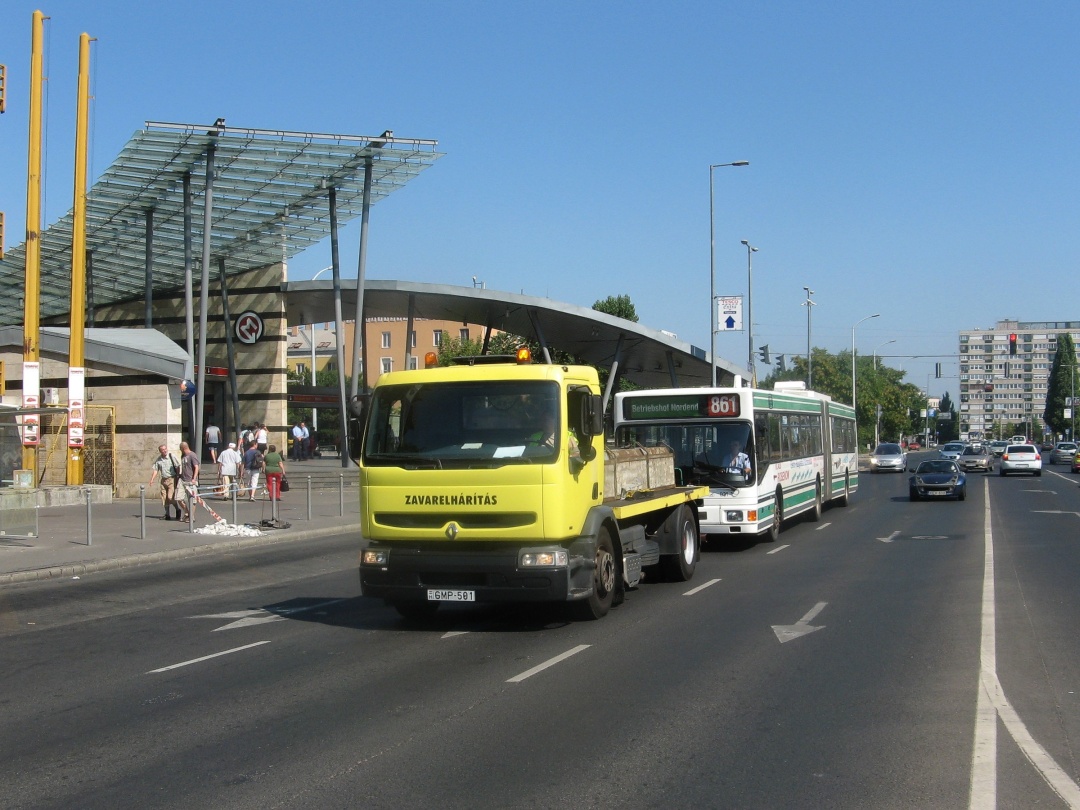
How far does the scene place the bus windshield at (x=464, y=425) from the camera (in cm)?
1030

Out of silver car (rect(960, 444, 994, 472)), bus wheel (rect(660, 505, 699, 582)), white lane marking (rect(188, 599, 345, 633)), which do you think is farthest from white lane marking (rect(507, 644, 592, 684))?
silver car (rect(960, 444, 994, 472))

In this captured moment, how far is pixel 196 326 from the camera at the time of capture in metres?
48.1

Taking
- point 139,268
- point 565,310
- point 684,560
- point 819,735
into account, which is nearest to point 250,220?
point 139,268

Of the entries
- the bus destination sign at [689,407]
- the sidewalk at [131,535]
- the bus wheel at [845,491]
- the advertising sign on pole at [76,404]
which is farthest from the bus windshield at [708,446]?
the advertising sign on pole at [76,404]

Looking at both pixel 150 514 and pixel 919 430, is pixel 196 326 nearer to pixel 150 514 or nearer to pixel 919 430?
pixel 150 514

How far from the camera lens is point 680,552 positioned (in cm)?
1431

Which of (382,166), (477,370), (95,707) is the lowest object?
(95,707)

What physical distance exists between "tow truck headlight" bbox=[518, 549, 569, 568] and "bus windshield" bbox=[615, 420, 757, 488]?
8.63 meters

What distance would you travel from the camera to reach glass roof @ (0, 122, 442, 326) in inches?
1235

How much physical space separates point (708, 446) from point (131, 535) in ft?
37.2

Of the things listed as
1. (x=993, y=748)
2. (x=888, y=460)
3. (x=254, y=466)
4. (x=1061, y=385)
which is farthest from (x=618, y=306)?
(x=1061, y=385)

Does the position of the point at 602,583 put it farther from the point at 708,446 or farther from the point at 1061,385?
the point at 1061,385

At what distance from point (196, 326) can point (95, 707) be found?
42.3 metres

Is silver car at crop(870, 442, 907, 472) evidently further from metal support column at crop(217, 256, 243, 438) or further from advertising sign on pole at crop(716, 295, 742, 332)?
metal support column at crop(217, 256, 243, 438)
